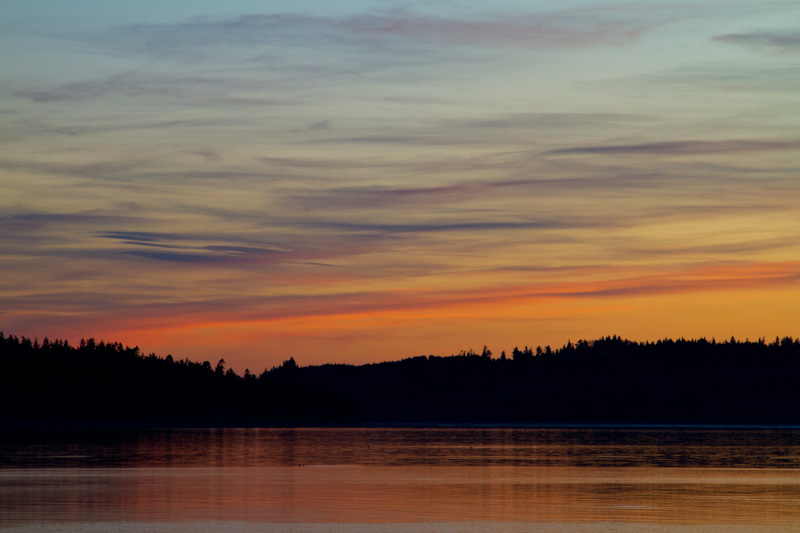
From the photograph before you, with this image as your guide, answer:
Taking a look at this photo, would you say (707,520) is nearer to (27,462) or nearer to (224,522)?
(224,522)

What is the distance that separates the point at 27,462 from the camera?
77375 mm

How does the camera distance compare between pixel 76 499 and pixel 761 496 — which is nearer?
pixel 76 499

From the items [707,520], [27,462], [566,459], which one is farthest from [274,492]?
[566,459]

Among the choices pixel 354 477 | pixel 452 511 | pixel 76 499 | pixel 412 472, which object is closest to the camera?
pixel 452 511

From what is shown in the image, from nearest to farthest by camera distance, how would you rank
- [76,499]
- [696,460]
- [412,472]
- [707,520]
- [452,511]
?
[707,520]
[452,511]
[76,499]
[412,472]
[696,460]

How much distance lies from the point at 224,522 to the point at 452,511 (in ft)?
34.2

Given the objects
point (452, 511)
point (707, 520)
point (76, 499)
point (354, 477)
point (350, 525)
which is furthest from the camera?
point (354, 477)

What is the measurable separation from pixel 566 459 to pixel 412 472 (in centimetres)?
2712

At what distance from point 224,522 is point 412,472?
1220 inches

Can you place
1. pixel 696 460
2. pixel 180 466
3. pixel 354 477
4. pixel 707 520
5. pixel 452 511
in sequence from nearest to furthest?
pixel 707 520, pixel 452 511, pixel 354 477, pixel 180 466, pixel 696 460

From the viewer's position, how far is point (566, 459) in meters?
93.8

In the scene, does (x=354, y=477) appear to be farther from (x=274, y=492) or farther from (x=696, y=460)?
(x=696, y=460)

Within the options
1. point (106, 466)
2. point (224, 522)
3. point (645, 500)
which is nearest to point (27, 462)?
point (106, 466)

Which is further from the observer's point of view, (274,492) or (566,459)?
(566,459)
